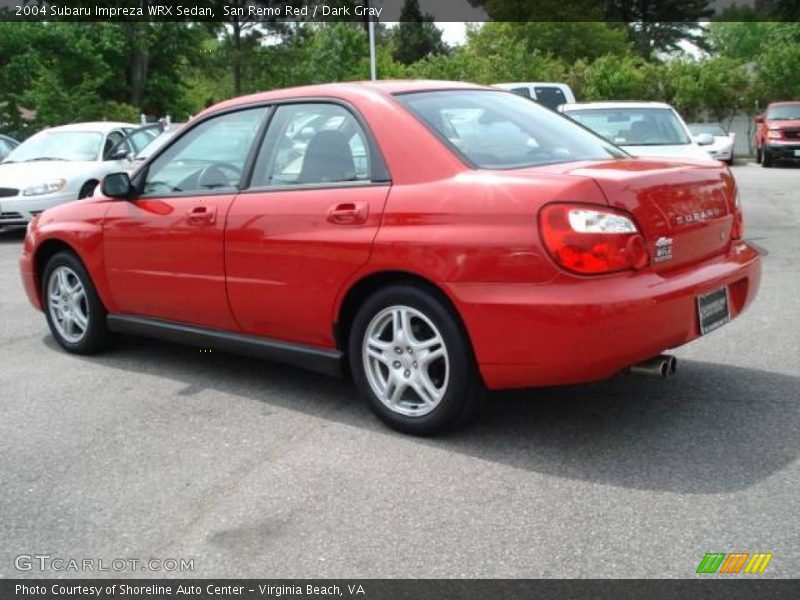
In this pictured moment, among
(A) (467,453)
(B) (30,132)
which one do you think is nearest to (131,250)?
(A) (467,453)

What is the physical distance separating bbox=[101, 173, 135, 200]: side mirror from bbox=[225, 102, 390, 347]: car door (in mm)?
932

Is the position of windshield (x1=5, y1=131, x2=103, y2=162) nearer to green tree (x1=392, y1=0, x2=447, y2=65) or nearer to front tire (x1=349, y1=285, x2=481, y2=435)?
front tire (x1=349, y1=285, x2=481, y2=435)

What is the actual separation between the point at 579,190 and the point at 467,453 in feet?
3.98

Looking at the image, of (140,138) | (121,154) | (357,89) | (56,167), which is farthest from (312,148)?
(140,138)

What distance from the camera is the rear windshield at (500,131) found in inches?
169

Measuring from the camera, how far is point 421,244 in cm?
402

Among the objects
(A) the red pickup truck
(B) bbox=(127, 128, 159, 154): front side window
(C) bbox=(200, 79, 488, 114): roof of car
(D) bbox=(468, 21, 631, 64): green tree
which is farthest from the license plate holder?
(D) bbox=(468, 21, 631, 64): green tree

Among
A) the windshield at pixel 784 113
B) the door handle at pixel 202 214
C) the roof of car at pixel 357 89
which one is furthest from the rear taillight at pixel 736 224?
the windshield at pixel 784 113

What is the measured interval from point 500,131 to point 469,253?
883mm

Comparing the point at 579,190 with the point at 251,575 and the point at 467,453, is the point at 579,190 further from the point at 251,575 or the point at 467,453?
the point at 251,575

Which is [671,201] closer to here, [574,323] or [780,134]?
[574,323]
